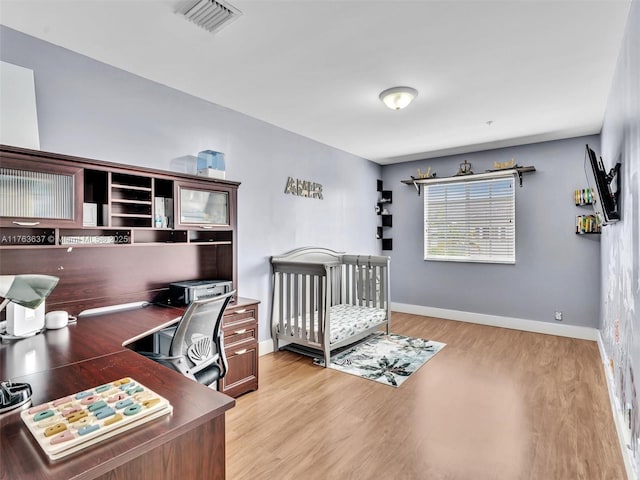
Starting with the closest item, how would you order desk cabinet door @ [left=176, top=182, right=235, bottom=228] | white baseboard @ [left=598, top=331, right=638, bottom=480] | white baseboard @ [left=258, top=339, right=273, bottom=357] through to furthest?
1. white baseboard @ [left=598, top=331, right=638, bottom=480]
2. desk cabinet door @ [left=176, top=182, right=235, bottom=228]
3. white baseboard @ [left=258, top=339, right=273, bottom=357]

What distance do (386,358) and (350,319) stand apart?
602mm

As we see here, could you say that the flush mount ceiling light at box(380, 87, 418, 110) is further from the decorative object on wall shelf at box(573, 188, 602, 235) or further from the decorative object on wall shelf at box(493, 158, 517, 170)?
the decorative object on wall shelf at box(573, 188, 602, 235)

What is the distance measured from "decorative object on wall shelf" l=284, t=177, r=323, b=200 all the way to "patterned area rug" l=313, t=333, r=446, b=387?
6.44 feet

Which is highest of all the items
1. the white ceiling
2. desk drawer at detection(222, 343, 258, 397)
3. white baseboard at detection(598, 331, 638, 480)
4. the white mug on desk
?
the white ceiling

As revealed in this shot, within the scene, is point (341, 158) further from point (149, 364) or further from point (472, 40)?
point (149, 364)

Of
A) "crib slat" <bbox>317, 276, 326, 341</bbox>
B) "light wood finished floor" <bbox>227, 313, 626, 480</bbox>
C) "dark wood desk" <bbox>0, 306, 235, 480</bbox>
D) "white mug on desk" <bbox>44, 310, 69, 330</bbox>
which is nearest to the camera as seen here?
"dark wood desk" <bbox>0, 306, 235, 480</bbox>

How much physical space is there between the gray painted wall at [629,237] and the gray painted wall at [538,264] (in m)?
1.99

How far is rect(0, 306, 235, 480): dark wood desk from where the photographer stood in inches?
33.6

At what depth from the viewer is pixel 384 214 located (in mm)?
5938

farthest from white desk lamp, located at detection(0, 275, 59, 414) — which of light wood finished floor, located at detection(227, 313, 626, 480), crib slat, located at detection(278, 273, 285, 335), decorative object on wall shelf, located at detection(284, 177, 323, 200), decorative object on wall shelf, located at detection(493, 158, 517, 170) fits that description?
decorative object on wall shelf, located at detection(493, 158, 517, 170)

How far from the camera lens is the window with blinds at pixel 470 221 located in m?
4.80

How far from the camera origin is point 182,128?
9.82ft

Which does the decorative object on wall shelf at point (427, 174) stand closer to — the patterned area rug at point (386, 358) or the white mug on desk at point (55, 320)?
the patterned area rug at point (386, 358)

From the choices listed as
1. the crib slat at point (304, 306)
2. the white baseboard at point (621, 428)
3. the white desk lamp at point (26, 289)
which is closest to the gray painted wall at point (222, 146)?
the crib slat at point (304, 306)
